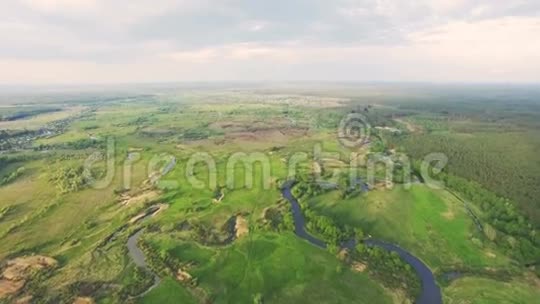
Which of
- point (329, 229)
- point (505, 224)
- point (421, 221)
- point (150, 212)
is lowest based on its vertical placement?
point (421, 221)

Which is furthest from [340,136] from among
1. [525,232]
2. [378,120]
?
[525,232]

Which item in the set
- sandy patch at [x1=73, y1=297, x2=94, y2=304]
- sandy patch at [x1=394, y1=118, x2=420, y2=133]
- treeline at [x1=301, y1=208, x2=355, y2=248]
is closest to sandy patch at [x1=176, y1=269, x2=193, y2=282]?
sandy patch at [x1=73, y1=297, x2=94, y2=304]

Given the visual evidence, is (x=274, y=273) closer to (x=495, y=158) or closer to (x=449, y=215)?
(x=449, y=215)

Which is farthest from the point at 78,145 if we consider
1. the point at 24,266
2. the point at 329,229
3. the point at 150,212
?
the point at 329,229

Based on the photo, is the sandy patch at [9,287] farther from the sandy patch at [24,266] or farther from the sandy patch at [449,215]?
the sandy patch at [449,215]

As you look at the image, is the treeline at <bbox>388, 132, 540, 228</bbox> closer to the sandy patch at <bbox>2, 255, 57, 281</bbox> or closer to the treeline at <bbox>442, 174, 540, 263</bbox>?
the treeline at <bbox>442, 174, 540, 263</bbox>

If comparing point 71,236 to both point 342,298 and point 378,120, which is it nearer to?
point 342,298
